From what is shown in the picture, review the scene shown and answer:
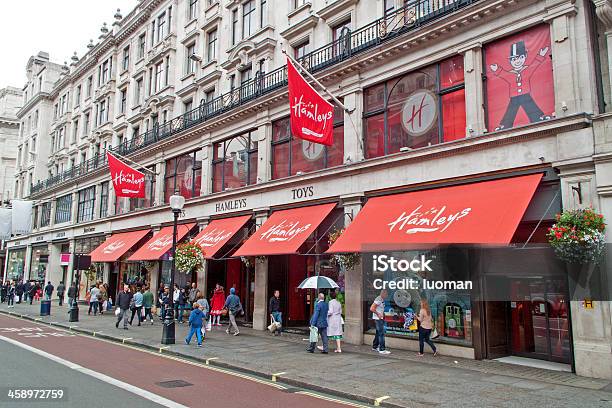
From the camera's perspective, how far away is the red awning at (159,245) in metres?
25.2

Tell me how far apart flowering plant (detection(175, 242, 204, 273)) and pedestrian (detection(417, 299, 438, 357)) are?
11040 mm

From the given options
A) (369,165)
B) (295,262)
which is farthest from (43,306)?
(369,165)

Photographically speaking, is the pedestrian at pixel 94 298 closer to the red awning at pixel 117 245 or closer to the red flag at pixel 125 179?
the red awning at pixel 117 245

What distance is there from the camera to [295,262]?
20.8 m

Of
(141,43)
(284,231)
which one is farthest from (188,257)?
(141,43)

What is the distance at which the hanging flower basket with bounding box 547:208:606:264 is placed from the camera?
35.4 ft

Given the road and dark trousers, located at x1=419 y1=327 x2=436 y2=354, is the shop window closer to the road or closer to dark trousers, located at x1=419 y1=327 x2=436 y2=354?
dark trousers, located at x1=419 y1=327 x2=436 y2=354

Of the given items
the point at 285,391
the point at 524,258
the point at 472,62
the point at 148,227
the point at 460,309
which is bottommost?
the point at 285,391

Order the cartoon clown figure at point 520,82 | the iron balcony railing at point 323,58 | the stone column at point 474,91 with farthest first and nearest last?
the iron balcony railing at point 323,58
the stone column at point 474,91
the cartoon clown figure at point 520,82

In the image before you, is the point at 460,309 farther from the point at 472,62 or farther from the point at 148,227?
the point at 148,227

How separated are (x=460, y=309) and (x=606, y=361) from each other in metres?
3.94

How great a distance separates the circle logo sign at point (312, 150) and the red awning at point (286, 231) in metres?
2.28

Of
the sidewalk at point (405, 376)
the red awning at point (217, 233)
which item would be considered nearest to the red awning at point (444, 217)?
the sidewalk at point (405, 376)

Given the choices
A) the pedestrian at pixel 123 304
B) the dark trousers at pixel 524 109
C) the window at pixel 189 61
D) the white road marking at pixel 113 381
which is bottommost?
the white road marking at pixel 113 381
